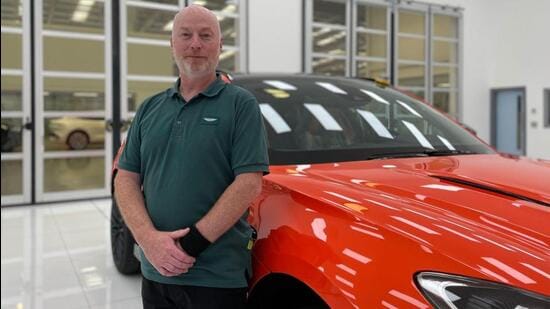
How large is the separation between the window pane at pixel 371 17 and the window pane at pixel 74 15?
5.34m

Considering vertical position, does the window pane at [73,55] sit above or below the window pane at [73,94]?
above

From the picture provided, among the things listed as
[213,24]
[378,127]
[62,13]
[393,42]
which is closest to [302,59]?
[393,42]

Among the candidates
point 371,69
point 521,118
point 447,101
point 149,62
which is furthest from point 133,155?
point 521,118

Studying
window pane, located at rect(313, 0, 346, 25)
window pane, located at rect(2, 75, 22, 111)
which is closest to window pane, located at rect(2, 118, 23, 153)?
window pane, located at rect(2, 75, 22, 111)

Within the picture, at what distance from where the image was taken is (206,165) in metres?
1.45

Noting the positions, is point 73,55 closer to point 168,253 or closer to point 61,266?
point 61,266

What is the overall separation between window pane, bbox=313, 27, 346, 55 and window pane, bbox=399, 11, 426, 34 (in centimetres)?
180

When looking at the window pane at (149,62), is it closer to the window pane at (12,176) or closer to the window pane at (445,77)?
the window pane at (12,176)

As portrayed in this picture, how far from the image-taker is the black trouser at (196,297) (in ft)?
4.73

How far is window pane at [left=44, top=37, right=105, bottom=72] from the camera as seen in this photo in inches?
298

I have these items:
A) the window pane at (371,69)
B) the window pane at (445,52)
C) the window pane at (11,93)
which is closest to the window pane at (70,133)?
the window pane at (11,93)

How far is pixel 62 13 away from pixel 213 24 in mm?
7380

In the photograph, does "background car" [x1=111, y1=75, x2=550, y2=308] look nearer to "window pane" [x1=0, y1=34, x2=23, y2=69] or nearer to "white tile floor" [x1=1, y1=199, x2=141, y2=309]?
"white tile floor" [x1=1, y1=199, x2=141, y2=309]

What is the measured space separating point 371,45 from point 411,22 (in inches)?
54.4
